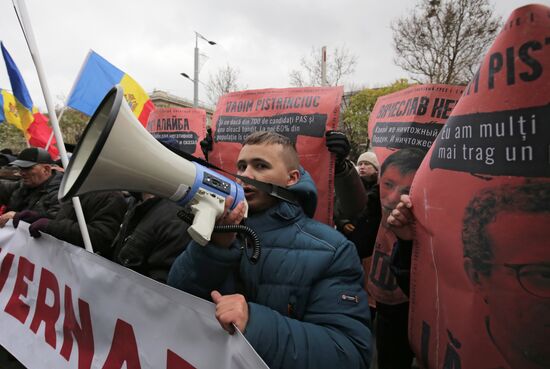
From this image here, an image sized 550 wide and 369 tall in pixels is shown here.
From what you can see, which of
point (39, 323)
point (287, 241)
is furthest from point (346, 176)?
point (39, 323)

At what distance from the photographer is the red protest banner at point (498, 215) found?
759 mm

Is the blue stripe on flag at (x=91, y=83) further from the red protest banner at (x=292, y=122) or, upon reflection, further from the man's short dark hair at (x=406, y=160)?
the man's short dark hair at (x=406, y=160)

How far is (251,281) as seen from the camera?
3.90ft

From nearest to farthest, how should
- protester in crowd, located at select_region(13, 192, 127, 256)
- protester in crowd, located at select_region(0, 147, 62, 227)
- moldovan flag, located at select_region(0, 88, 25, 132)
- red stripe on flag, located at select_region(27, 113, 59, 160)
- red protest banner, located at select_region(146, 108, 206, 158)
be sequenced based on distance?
1. protester in crowd, located at select_region(13, 192, 127, 256)
2. protester in crowd, located at select_region(0, 147, 62, 227)
3. red protest banner, located at select_region(146, 108, 206, 158)
4. red stripe on flag, located at select_region(27, 113, 59, 160)
5. moldovan flag, located at select_region(0, 88, 25, 132)

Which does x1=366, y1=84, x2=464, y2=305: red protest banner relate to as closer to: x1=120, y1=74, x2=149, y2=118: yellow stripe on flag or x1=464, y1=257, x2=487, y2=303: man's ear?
x1=464, y1=257, x2=487, y2=303: man's ear

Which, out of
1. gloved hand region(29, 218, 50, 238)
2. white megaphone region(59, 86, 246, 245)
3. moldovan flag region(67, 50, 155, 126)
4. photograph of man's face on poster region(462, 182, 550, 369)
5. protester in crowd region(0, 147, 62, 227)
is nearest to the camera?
photograph of man's face on poster region(462, 182, 550, 369)

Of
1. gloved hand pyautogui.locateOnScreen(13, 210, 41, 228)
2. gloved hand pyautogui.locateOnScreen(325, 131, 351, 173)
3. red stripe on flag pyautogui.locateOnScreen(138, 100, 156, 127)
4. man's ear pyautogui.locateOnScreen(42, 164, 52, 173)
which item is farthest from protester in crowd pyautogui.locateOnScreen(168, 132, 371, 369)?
red stripe on flag pyautogui.locateOnScreen(138, 100, 156, 127)

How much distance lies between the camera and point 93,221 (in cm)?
235

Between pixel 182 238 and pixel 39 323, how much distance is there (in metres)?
0.94

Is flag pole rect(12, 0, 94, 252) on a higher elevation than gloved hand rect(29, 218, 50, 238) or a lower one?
higher

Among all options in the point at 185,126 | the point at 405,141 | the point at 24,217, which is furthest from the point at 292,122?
the point at 24,217

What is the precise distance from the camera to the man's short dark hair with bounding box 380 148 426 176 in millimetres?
1725

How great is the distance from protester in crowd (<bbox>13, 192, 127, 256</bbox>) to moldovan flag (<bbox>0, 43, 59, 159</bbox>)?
2.28m

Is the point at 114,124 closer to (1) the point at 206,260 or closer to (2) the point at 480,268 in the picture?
(1) the point at 206,260
